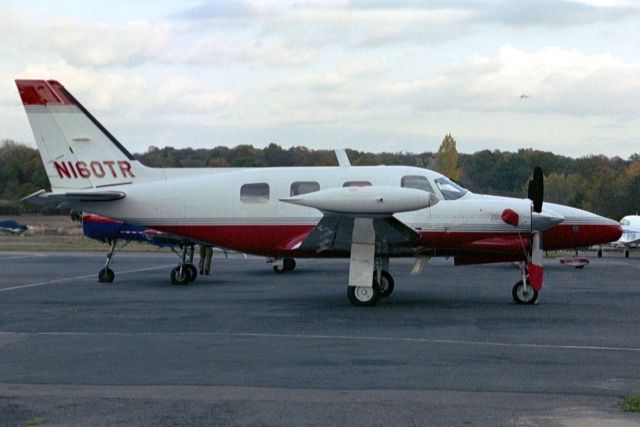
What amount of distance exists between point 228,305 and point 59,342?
20.2 ft

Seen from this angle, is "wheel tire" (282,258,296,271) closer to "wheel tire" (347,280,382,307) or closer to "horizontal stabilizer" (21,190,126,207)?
"horizontal stabilizer" (21,190,126,207)

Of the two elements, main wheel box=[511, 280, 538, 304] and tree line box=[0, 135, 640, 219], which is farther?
tree line box=[0, 135, 640, 219]

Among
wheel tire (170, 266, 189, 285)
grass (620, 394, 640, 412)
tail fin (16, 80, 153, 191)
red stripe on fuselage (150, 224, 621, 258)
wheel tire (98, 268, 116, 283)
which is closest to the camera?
grass (620, 394, 640, 412)

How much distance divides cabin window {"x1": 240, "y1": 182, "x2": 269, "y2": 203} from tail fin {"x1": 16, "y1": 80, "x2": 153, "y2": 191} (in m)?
2.74

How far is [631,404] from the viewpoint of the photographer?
9391 mm

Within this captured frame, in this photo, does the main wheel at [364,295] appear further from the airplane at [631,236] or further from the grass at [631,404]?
the airplane at [631,236]

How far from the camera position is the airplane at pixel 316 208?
1948 cm

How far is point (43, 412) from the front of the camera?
9305 millimetres

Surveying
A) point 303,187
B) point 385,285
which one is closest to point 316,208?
point 303,187

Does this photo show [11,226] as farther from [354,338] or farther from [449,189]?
[354,338]

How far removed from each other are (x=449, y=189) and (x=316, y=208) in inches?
136

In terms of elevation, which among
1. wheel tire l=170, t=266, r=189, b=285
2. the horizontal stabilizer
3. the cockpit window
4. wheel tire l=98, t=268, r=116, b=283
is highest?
the cockpit window

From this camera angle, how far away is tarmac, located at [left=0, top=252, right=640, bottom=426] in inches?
367

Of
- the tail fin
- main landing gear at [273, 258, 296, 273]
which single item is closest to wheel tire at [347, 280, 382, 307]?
the tail fin
